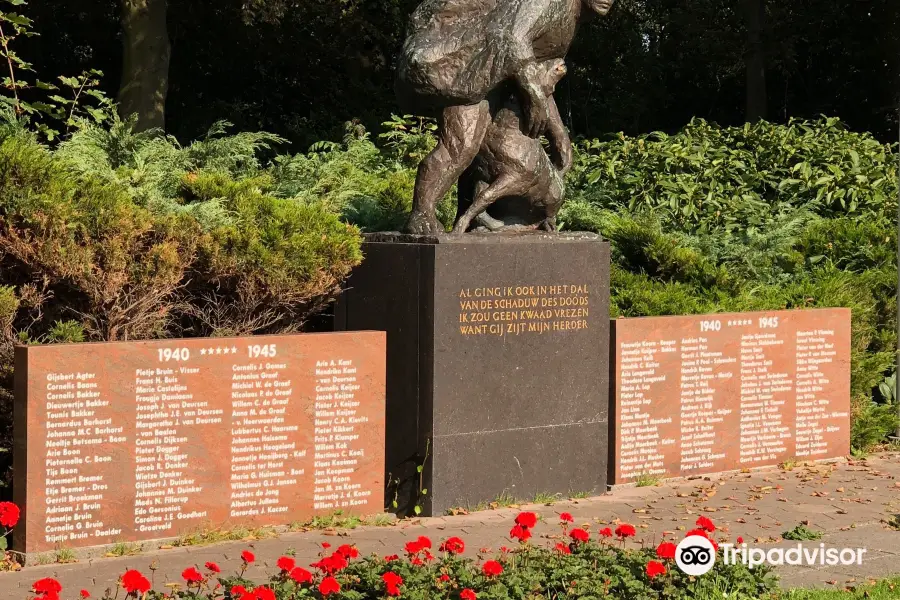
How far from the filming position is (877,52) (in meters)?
20.1

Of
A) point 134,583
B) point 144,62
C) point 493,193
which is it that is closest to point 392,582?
point 134,583

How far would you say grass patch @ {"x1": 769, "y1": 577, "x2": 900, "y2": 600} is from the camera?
20.0 ft

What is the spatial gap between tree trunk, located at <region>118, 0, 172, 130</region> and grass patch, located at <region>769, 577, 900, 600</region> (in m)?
11.7

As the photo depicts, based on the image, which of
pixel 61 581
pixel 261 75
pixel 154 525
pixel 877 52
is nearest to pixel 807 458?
pixel 154 525

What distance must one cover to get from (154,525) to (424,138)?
7.05 meters

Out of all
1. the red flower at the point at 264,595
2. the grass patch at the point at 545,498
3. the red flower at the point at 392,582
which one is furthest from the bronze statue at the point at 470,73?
the red flower at the point at 264,595

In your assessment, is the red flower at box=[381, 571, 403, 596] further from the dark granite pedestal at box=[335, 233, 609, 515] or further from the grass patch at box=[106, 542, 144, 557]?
the dark granite pedestal at box=[335, 233, 609, 515]

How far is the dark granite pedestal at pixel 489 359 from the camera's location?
8055mm

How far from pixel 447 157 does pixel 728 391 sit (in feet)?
9.18

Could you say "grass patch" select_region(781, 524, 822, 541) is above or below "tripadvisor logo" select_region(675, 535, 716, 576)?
below

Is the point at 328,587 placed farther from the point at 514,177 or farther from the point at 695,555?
the point at 514,177

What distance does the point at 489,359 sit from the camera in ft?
27.0

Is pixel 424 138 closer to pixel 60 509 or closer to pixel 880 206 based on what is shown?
Result: pixel 880 206

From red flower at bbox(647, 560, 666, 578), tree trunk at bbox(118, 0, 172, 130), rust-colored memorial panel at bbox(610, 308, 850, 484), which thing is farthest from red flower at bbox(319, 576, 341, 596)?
tree trunk at bbox(118, 0, 172, 130)
